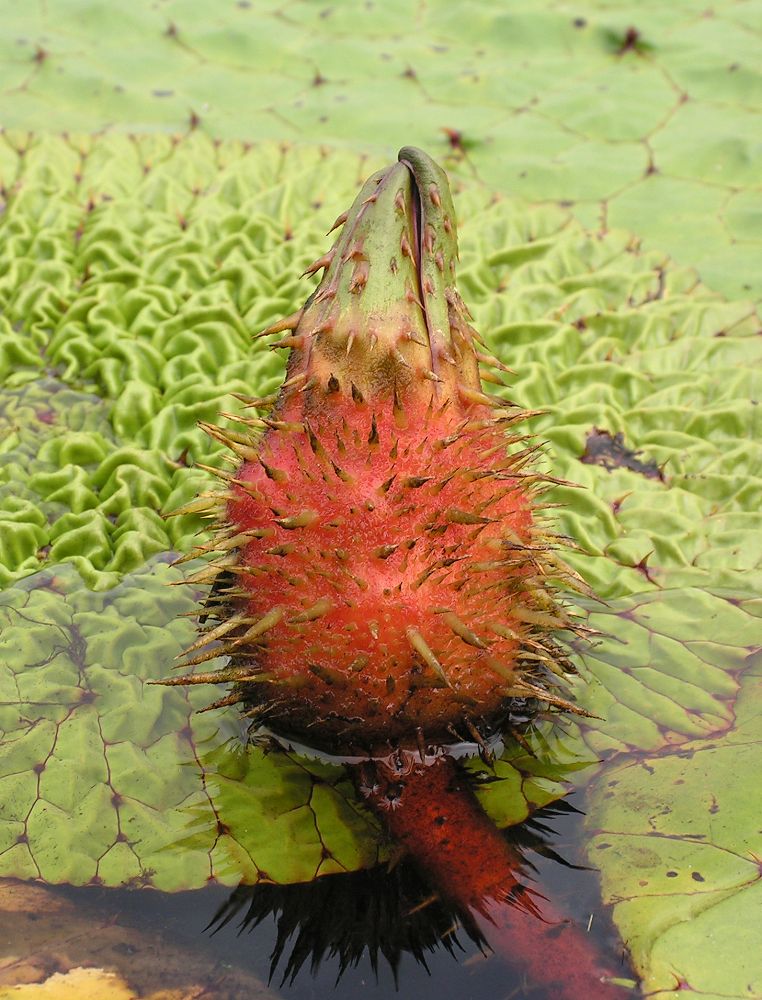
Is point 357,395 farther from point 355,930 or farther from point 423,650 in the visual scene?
point 355,930

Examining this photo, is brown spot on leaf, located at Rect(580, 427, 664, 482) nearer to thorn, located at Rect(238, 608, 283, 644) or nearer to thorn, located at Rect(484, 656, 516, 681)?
thorn, located at Rect(484, 656, 516, 681)

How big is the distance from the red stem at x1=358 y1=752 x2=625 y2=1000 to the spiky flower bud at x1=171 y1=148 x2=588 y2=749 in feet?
0.32

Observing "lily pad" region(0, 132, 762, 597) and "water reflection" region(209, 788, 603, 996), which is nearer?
"water reflection" region(209, 788, 603, 996)

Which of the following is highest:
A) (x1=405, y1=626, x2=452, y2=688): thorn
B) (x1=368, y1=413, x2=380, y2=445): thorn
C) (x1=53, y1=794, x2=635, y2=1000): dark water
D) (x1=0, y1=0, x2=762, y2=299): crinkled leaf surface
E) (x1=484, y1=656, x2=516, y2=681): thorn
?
(x1=0, y1=0, x2=762, y2=299): crinkled leaf surface

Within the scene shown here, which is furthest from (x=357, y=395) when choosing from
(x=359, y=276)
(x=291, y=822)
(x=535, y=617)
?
(x=291, y=822)

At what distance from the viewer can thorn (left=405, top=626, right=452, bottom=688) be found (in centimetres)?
166

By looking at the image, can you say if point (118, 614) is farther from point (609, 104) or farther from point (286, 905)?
point (609, 104)

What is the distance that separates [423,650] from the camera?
65.2 inches

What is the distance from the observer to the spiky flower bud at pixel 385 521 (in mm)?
1700

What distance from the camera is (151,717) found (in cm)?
207

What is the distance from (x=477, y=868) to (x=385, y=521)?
0.59 meters

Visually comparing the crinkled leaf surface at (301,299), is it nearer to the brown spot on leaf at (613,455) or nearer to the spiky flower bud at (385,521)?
the brown spot on leaf at (613,455)

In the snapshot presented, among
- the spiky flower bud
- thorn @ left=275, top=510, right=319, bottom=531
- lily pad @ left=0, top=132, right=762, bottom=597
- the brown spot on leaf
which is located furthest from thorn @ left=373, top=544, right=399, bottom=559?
the brown spot on leaf

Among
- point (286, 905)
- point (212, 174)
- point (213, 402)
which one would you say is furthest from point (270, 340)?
point (286, 905)
